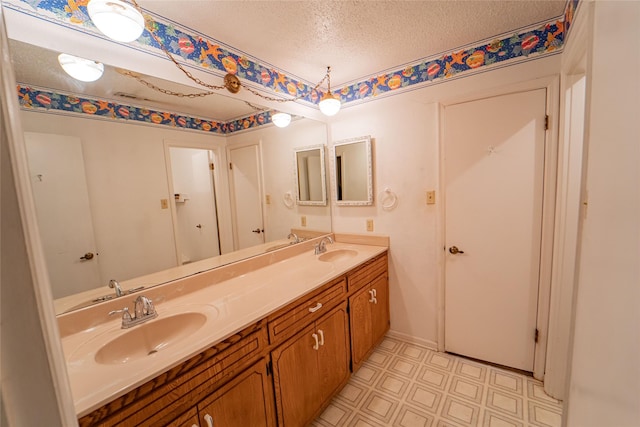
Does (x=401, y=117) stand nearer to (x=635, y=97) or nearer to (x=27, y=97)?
(x=635, y=97)

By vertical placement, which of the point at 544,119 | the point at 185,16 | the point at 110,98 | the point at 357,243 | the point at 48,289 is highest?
the point at 185,16

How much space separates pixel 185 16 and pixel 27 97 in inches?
31.8

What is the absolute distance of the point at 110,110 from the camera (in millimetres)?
1249

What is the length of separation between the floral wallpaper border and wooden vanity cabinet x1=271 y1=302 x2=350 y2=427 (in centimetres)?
135

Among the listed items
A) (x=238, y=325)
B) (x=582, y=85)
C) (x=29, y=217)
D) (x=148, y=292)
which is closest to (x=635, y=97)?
(x=29, y=217)

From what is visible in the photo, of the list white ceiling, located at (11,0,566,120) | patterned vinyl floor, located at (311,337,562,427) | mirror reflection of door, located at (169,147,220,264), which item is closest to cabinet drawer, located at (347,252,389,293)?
patterned vinyl floor, located at (311,337,562,427)

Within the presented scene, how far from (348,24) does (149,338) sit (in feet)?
6.31

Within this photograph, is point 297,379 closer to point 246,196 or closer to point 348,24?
point 246,196

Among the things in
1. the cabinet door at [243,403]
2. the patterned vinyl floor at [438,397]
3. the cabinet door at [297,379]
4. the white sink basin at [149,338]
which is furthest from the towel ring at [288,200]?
the patterned vinyl floor at [438,397]

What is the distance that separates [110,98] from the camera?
48.9 inches

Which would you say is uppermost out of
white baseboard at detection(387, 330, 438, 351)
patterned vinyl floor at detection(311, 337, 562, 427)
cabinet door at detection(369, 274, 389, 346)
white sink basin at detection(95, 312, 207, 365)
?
white sink basin at detection(95, 312, 207, 365)

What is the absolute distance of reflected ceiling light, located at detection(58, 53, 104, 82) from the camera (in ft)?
3.60

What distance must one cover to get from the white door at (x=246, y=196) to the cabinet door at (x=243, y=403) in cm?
90

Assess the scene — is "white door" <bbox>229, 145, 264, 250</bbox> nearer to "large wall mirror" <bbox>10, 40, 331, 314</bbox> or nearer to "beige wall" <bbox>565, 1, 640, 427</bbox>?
"large wall mirror" <bbox>10, 40, 331, 314</bbox>
